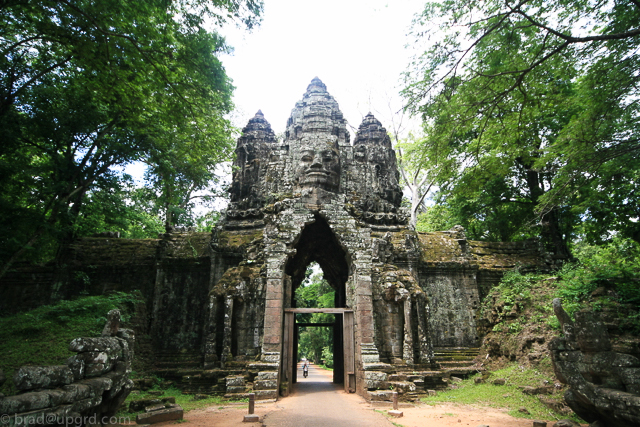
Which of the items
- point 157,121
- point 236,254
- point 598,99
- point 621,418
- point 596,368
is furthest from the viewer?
point 236,254

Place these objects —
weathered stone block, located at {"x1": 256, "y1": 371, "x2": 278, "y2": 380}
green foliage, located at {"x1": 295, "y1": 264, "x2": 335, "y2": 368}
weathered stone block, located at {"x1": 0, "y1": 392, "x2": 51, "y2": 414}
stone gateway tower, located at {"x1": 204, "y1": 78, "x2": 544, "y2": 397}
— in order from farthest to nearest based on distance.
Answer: green foliage, located at {"x1": 295, "y1": 264, "x2": 335, "y2": 368} → stone gateway tower, located at {"x1": 204, "y1": 78, "x2": 544, "y2": 397} → weathered stone block, located at {"x1": 256, "y1": 371, "x2": 278, "y2": 380} → weathered stone block, located at {"x1": 0, "y1": 392, "x2": 51, "y2": 414}

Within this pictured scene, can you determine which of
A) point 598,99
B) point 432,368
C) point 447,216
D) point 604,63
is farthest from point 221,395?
point 447,216

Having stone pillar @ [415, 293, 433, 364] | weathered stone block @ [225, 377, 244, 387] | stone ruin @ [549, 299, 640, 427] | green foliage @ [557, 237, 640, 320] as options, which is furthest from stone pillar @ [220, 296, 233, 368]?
green foliage @ [557, 237, 640, 320]

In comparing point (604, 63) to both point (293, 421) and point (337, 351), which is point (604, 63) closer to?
point (293, 421)

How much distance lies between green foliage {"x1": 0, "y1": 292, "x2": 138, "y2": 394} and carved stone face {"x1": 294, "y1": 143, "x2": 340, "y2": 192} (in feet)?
23.4

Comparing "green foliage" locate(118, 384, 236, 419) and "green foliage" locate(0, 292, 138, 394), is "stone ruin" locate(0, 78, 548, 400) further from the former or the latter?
"green foliage" locate(0, 292, 138, 394)

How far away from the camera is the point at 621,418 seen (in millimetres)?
4863

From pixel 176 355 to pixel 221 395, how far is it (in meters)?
4.23

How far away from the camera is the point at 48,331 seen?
8906 mm

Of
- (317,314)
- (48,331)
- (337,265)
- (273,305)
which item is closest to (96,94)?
(48,331)

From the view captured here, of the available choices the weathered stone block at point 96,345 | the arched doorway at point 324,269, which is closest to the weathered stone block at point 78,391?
the weathered stone block at point 96,345

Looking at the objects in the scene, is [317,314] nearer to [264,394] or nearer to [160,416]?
[264,394]

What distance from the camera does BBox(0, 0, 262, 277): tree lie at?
6934 millimetres

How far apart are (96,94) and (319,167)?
6.41m
